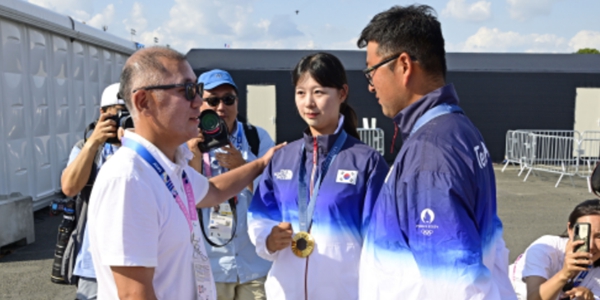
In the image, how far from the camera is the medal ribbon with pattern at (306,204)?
242 cm

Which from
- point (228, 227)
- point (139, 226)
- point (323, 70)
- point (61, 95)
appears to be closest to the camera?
point (139, 226)

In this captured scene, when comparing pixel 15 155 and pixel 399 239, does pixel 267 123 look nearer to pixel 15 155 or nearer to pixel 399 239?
pixel 15 155

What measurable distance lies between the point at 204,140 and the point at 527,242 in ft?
19.3

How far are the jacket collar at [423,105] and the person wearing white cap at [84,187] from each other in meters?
1.84

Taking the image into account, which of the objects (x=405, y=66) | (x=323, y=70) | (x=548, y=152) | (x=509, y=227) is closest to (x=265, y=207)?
(x=323, y=70)

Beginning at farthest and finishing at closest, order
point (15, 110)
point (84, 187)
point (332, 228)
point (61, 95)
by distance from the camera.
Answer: point (61, 95), point (15, 110), point (84, 187), point (332, 228)

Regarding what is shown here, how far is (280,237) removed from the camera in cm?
240

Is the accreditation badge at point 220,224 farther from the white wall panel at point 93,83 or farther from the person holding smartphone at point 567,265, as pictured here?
the white wall panel at point 93,83

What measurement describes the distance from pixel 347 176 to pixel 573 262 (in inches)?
67.5

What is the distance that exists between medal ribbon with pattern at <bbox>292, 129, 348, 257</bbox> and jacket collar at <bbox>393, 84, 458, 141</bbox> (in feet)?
2.66

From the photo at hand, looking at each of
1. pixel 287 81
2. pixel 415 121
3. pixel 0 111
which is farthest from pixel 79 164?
pixel 287 81

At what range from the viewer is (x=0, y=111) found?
26.1 ft

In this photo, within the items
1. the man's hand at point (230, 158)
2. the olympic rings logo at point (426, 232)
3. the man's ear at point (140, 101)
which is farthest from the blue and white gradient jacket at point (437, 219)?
the man's hand at point (230, 158)

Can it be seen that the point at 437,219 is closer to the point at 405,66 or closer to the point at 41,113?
the point at 405,66
